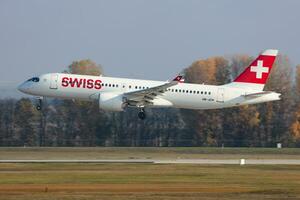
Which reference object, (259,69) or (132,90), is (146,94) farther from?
(259,69)

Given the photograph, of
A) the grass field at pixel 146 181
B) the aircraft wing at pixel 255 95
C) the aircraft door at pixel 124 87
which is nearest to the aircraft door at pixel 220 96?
the aircraft wing at pixel 255 95

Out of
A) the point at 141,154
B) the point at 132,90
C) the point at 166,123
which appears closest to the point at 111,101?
the point at 132,90

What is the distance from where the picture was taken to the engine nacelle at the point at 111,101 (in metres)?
71.4

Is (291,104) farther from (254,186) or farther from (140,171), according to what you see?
(254,186)

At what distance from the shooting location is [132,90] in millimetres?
72812

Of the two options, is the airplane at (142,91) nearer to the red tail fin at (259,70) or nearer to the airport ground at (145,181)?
the red tail fin at (259,70)

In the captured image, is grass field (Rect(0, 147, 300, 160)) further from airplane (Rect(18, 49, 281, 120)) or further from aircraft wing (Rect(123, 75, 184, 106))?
aircraft wing (Rect(123, 75, 184, 106))

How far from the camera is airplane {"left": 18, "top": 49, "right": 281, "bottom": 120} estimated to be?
71.6m

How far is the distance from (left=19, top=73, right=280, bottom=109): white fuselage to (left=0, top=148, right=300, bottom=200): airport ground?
13.5 meters

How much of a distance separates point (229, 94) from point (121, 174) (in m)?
26.5

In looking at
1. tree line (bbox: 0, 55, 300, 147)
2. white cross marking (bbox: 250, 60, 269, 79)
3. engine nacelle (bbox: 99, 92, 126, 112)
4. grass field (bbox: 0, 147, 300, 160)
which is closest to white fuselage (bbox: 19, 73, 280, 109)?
engine nacelle (bbox: 99, 92, 126, 112)

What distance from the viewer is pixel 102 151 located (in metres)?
81.0

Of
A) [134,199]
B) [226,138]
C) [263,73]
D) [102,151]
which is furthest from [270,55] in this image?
[134,199]

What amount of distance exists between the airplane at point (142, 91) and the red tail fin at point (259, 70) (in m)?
0.09
